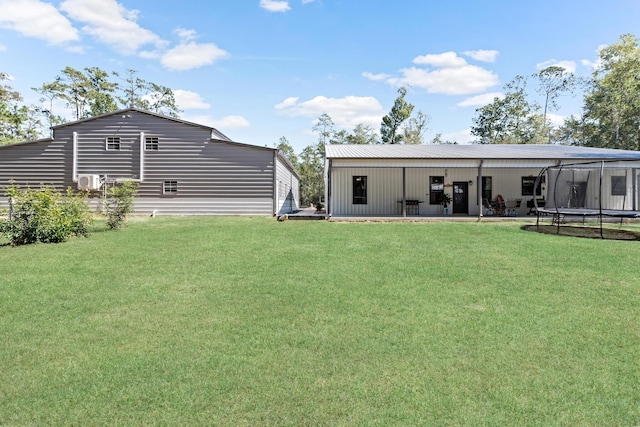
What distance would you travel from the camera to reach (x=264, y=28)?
1652cm

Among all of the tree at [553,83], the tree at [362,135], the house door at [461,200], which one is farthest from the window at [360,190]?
the tree at [553,83]

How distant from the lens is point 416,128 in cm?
3812

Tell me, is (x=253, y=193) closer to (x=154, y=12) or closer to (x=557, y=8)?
(x=154, y=12)

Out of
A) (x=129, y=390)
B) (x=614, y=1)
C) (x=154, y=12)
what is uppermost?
(x=614, y=1)

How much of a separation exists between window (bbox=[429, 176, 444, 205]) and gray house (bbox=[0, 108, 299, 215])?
7.54 metres

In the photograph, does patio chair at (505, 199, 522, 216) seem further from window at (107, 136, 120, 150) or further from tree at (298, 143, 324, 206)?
tree at (298, 143, 324, 206)

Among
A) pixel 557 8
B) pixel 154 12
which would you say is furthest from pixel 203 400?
pixel 557 8

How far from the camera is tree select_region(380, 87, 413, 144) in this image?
116 ft

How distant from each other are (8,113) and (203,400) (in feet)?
116

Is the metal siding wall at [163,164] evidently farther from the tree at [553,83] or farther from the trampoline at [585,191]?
the tree at [553,83]

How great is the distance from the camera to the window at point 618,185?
1795 cm

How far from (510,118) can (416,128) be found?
924cm

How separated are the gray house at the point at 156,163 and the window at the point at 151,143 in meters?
0.05

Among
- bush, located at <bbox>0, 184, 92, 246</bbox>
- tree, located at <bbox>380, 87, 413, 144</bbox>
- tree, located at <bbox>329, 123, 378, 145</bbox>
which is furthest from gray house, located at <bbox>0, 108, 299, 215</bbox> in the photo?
tree, located at <bbox>329, 123, 378, 145</bbox>
